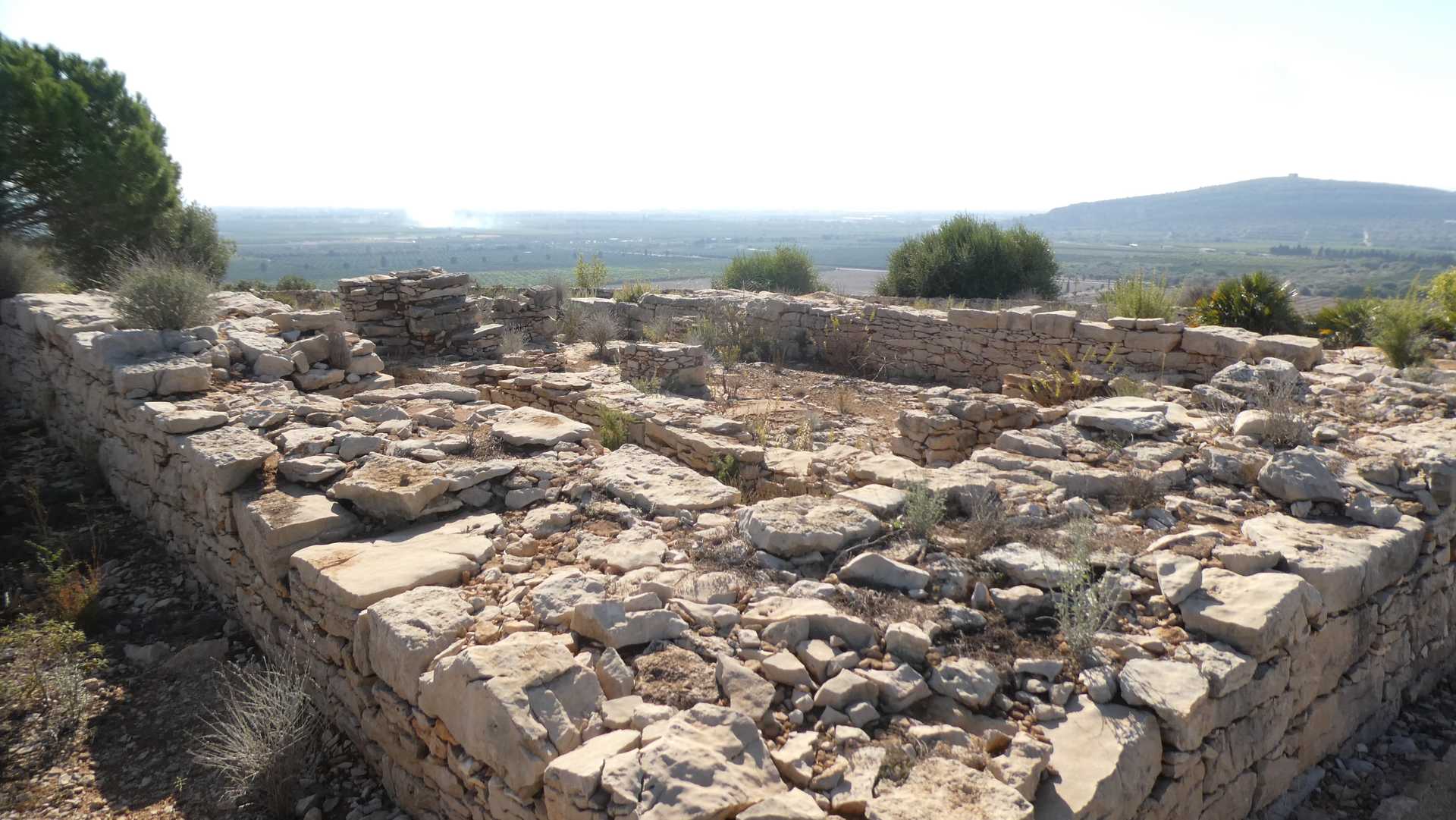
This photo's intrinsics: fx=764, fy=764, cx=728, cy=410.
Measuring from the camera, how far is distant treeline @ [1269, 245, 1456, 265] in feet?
173

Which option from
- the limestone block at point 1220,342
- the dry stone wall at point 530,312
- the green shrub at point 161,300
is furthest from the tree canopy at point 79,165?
the limestone block at point 1220,342

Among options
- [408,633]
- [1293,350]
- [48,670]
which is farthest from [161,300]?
[1293,350]

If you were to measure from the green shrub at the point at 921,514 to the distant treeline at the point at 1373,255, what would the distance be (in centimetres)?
5554

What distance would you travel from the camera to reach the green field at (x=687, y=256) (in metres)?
40.5

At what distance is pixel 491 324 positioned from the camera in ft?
37.1

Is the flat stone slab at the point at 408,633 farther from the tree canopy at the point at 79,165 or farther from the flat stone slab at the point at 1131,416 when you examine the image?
the tree canopy at the point at 79,165

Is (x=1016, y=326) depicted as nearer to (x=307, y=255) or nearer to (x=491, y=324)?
(x=491, y=324)

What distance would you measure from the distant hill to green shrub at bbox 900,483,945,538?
324ft

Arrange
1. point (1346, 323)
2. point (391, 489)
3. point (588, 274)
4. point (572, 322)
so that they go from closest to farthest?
point (391, 489)
point (1346, 323)
point (572, 322)
point (588, 274)

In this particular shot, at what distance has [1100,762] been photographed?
A: 102 inches

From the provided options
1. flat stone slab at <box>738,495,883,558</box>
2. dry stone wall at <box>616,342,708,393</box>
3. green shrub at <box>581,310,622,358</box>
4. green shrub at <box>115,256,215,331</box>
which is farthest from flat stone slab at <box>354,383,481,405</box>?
green shrub at <box>581,310,622,358</box>

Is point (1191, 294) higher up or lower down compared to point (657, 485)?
higher up

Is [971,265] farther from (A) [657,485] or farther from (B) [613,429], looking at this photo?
(A) [657,485]

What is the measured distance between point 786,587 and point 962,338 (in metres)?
7.63
